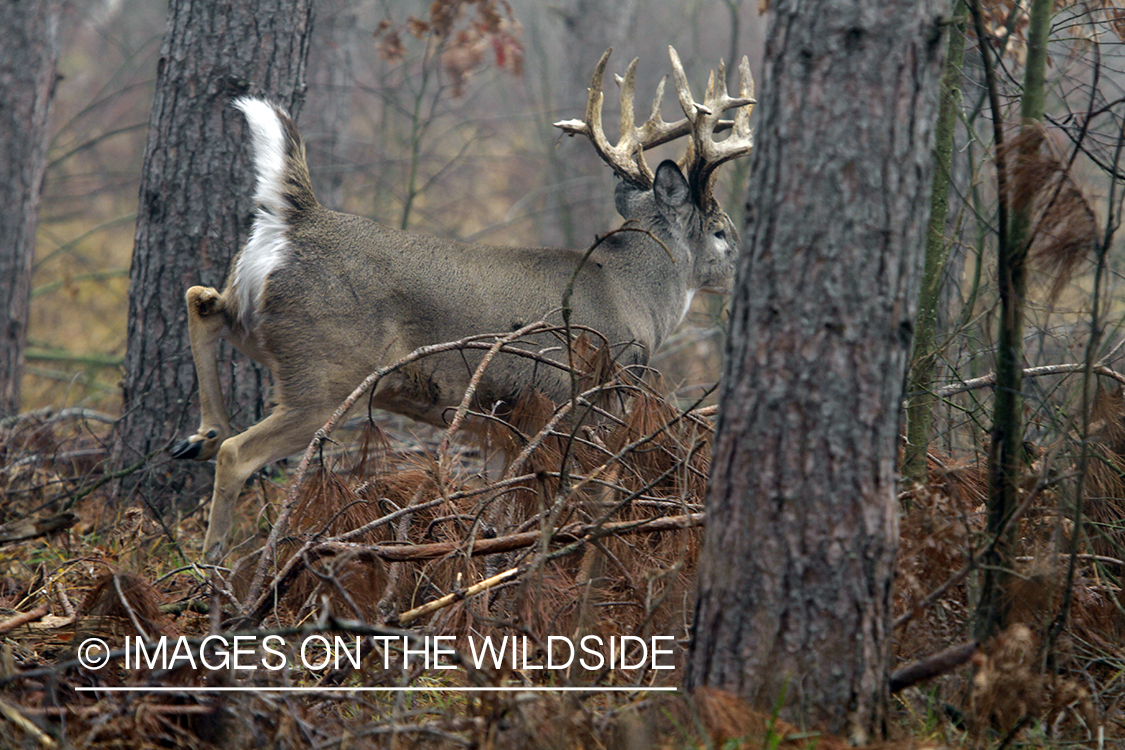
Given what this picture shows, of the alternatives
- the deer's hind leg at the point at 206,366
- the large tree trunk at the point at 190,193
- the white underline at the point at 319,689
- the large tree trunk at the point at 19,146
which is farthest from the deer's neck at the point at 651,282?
the large tree trunk at the point at 19,146

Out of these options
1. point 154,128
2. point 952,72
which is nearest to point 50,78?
point 154,128

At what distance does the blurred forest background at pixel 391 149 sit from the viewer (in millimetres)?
8664

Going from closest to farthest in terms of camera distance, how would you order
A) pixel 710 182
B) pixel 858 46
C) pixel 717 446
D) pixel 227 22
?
1. pixel 858 46
2. pixel 717 446
3. pixel 227 22
4. pixel 710 182

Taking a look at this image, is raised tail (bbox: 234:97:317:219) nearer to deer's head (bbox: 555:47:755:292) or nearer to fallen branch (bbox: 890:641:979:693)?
deer's head (bbox: 555:47:755:292)

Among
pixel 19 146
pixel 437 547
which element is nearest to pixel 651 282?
pixel 437 547

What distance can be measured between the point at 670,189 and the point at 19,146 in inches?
190

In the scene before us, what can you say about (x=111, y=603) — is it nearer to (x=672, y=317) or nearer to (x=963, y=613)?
(x=963, y=613)

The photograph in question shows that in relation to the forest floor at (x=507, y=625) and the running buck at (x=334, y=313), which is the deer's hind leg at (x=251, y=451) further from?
the forest floor at (x=507, y=625)

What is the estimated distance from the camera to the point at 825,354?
2061 millimetres

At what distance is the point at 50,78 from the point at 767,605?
23.5 ft

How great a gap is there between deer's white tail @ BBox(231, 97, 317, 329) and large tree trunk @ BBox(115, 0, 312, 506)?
0.85 m

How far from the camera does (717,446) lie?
2203mm

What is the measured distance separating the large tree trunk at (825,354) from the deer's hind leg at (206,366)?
2.79 meters

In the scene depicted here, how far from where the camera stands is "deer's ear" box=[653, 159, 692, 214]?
17.6 feet
